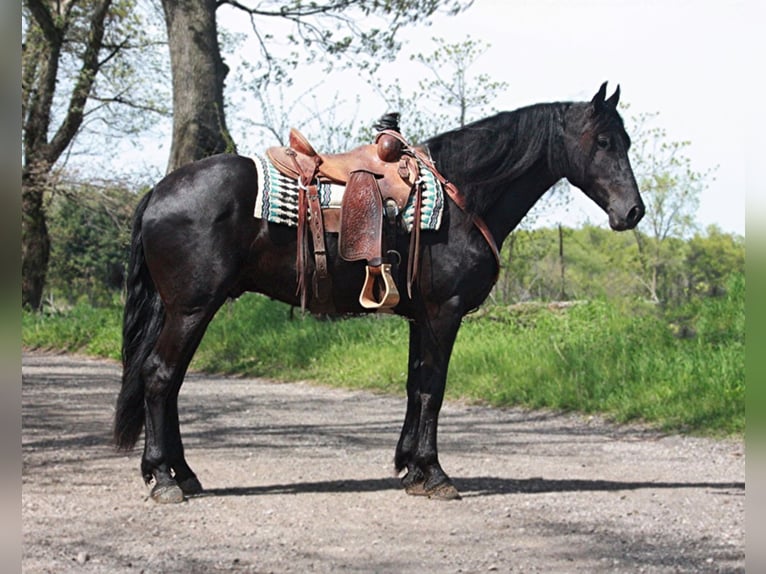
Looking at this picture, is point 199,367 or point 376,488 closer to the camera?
point 376,488

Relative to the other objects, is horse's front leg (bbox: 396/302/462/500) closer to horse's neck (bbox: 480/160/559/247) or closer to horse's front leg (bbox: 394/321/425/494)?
horse's front leg (bbox: 394/321/425/494)

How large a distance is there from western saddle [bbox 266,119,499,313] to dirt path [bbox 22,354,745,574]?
128 cm

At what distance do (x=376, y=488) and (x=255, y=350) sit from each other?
27.2ft

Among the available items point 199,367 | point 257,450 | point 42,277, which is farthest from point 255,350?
point 42,277

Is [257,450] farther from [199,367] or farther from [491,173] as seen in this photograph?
[199,367]

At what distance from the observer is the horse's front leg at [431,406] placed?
5.68 meters

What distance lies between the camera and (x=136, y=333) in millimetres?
5770

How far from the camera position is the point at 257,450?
7.40 m

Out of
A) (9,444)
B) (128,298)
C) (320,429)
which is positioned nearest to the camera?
(9,444)

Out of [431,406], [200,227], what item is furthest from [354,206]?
[431,406]

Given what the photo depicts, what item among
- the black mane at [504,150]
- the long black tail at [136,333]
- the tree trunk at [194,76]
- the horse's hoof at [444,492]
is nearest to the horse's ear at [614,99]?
the black mane at [504,150]

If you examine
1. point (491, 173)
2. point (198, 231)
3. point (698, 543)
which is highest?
point (491, 173)

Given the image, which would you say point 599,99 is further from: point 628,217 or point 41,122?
point 41,122

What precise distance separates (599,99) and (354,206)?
1.65 m
